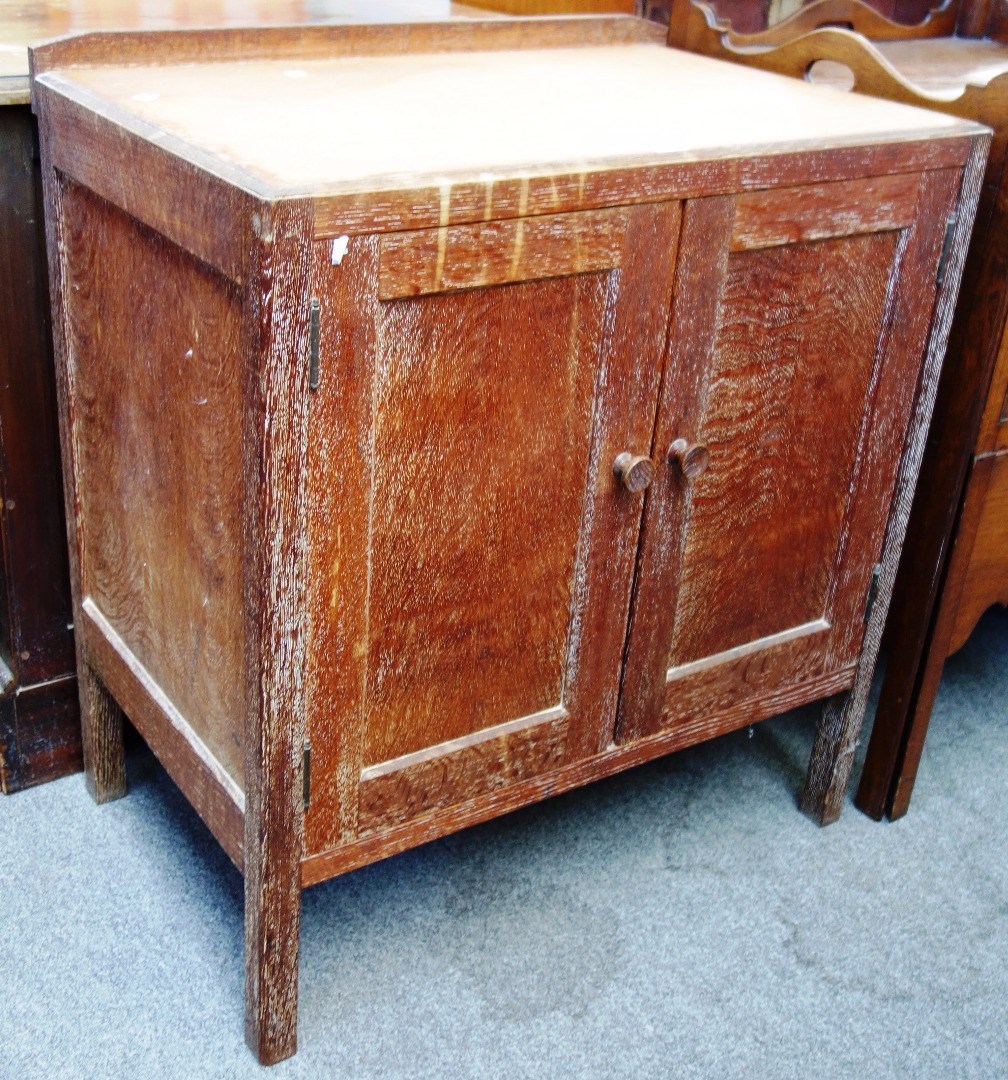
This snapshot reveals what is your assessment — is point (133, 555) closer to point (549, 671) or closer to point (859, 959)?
point (549, 671)

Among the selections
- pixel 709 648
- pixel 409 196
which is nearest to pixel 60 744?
pixel 709 648

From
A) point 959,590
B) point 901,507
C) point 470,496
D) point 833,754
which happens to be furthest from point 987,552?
point 470,496

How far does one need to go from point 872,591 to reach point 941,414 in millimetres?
213

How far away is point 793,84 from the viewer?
1.46m

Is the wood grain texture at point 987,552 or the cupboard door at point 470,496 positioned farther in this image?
the wood grain texture at point 987,552

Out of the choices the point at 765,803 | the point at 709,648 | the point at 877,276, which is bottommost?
the point at 765,803

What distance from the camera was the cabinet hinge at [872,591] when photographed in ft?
4.97

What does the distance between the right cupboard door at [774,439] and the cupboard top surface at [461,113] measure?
0.09 m

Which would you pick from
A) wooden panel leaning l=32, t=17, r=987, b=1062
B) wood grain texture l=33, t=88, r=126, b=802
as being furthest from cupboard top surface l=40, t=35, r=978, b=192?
wood grain texture l=33, t=88, r=126, b=802

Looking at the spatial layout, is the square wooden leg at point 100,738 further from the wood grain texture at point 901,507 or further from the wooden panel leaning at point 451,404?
the wood grain texture at point 901,507

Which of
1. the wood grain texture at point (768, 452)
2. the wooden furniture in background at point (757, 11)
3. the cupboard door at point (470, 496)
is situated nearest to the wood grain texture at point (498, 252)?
the cupboard door at point (470, 496)

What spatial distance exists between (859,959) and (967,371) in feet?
2.13

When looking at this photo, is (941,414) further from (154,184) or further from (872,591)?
(154,184)

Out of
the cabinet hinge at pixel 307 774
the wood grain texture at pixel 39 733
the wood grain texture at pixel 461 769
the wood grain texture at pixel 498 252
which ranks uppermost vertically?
the wood grain texture at pixel 498 252
